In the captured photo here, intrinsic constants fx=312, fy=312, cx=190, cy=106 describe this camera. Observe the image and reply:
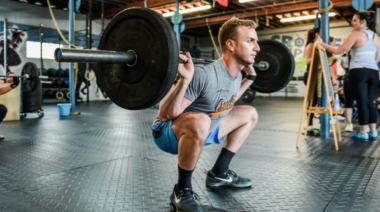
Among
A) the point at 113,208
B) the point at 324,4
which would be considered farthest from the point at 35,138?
the point at 324,4

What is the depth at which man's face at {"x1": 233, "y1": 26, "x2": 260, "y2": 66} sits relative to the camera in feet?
4.29

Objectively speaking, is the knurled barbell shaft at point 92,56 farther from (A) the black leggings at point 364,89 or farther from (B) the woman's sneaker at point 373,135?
(B) the woman's sneaker at point 373,135

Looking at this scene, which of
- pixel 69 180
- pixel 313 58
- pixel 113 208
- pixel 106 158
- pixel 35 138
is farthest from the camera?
pixel 35 138

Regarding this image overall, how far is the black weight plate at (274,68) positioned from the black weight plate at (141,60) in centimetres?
98

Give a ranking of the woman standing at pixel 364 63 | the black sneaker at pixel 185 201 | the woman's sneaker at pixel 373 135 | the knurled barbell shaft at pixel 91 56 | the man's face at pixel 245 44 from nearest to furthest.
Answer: the knurled barbell shaft at pixel 91 56
the black sneaker at pixel 185 201
the man's face at pixel 245 44
the woman standing at pixel 364 63
the woman's sneaker at pixel 373 135

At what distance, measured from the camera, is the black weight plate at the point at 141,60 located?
3.19 feet

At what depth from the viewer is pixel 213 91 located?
1.27m

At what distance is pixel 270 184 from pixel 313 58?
4.65 ft

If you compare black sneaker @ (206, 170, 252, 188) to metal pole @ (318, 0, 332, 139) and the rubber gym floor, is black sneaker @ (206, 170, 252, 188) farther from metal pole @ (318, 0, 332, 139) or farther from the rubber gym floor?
metal pole @ (318, 0, 332, 139)

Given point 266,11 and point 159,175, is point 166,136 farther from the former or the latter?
point 266,11

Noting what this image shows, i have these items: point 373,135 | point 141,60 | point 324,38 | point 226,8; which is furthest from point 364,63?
point 226,8

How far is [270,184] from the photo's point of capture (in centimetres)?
149

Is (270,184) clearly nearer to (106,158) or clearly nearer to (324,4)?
(106,158)

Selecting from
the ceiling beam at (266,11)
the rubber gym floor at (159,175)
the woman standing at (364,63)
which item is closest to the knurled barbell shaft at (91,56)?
the rubber gym floor at (159,175)
